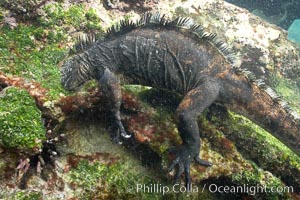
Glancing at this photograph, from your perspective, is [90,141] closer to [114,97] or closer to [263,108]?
[114,97]

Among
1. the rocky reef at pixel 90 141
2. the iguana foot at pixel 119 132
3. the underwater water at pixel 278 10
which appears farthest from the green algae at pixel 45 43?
the underwater water at pixel 278 10

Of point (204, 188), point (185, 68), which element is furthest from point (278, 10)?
point (204, 188)

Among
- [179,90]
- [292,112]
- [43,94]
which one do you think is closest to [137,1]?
[179,90]

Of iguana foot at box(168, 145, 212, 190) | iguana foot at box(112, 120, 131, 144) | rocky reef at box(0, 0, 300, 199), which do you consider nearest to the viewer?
rocky reef at box(0, 0, 300, 199)

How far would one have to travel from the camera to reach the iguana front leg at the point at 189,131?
432 cm

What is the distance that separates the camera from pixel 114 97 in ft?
14.6

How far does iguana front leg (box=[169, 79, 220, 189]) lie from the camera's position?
170 inches

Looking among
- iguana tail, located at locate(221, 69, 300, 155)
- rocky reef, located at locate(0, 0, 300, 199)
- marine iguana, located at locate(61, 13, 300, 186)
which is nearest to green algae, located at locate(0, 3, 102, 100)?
rocky reef, located at locate(0, 0, 300, 199)

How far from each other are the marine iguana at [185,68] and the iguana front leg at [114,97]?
0.03m

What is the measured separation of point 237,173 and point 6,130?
3326mm

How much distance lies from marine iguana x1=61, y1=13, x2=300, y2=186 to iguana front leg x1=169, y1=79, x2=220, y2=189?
0.16 meters

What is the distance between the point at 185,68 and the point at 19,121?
2.61m

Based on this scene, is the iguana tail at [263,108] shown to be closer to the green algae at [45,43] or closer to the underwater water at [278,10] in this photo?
the green algae at [45,43]

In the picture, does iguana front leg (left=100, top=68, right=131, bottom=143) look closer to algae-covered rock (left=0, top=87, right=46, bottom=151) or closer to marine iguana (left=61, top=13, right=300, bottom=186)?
marine iguana (left=61, top=13, right=300, bottom=186)
